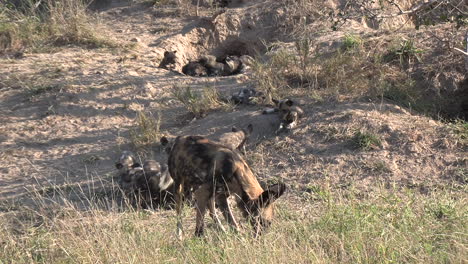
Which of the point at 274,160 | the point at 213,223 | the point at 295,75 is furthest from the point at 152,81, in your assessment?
the point at 213,223

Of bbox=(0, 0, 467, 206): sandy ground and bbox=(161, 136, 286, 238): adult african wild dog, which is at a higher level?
bbox=(161, 136, 286, 238): adult african wild dog

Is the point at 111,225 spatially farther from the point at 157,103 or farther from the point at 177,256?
the point at 157,103

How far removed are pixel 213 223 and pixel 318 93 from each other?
3.37 m

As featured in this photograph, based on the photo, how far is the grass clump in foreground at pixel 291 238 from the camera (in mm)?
4270

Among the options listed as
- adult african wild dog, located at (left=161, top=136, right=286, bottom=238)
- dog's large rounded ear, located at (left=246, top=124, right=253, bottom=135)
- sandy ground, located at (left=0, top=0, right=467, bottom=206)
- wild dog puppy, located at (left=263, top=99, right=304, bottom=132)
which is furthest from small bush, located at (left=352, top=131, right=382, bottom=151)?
adult african wild dog, located at (left=161, top=136, right=286, bottom=238)

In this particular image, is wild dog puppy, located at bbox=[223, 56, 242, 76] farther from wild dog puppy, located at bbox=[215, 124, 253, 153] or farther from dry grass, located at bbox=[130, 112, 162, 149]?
wild dog puppy, located at bbox=[215, 124, 253, 153]

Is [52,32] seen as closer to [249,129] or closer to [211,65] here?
[211,65]

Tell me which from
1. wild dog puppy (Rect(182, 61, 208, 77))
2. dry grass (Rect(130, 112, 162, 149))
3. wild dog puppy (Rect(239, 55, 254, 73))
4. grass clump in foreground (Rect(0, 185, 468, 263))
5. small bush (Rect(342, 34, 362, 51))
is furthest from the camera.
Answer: wild dog puppy (Rect(182, 61, 208, 77))

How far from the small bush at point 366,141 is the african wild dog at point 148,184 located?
7.10 feet

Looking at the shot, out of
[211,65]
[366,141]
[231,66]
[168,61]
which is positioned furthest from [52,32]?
[366,141]

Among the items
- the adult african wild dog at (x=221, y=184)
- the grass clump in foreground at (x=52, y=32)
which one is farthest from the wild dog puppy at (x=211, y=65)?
the adult african wild dog at (x=221, y=184)

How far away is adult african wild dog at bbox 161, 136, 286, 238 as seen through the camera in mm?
4961

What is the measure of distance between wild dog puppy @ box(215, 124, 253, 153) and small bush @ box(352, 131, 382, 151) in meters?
1.25

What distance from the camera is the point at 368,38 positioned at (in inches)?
377
